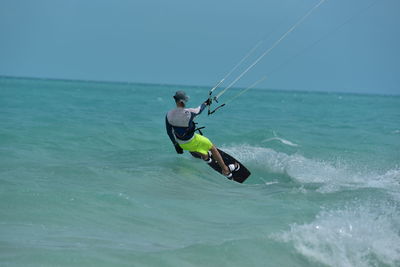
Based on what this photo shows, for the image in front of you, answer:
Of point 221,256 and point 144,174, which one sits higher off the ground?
point 221,256

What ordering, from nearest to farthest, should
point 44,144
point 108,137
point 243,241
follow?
point 243,241
point 44,144
point 108,137

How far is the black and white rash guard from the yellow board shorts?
10cm

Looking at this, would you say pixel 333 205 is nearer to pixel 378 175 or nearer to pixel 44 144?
pixel 378 175

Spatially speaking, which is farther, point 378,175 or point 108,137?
point 108,137

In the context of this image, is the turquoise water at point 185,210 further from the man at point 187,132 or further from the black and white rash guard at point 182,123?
the black and white rash guard at point 182,123

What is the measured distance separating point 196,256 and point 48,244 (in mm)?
1543

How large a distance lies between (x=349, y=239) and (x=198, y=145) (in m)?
4.75

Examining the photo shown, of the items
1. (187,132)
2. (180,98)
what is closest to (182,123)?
(187,132)

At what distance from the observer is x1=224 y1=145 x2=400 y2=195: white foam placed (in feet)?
32.8

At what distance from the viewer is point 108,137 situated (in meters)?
17.1

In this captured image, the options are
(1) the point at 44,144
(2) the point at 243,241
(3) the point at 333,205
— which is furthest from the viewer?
(1) the point at 44,144

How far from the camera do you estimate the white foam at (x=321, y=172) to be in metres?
10.0

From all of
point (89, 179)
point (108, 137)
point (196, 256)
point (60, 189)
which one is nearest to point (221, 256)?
point (196, 256)

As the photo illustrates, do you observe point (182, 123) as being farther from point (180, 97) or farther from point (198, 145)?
point (198, 145)
